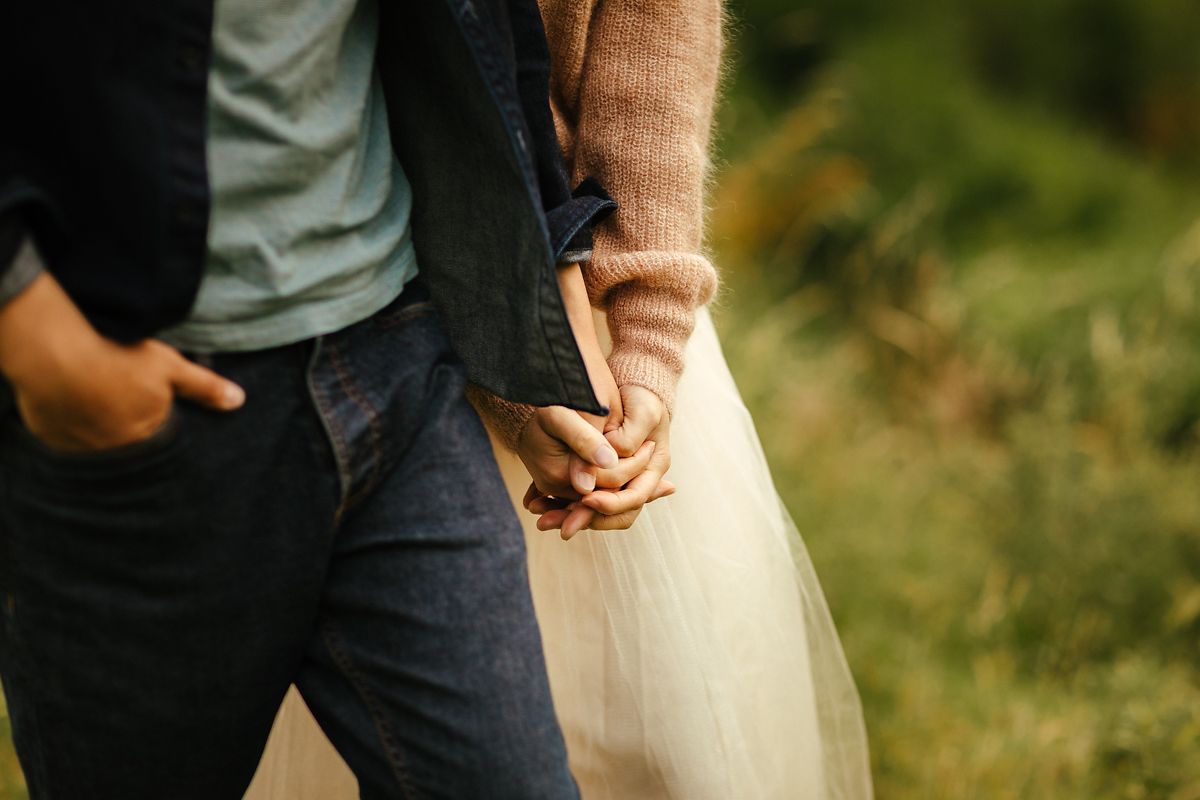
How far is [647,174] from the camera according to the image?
4.26ft

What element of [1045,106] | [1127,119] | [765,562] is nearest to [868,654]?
[765,562]

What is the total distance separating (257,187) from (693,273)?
1.72 ft

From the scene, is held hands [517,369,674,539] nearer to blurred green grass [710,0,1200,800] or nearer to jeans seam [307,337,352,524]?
jeans seam [307,337,352,524]

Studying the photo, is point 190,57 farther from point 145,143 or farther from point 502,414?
point 502,414

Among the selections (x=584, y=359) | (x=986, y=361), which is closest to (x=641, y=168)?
(x=584, y=359)

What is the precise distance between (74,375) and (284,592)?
28 centimetres

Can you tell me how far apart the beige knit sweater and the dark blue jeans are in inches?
8.5

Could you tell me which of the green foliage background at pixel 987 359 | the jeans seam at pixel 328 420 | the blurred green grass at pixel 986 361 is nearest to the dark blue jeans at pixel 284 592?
the jeans seam at pixel 328 420

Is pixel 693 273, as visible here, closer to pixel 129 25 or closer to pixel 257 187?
pixel 257 187

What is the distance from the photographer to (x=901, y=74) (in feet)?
22.0

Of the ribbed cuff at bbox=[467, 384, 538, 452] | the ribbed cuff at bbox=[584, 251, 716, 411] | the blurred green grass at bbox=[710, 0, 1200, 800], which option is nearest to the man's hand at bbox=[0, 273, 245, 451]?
the ribbed cuff at bbox=[467, 384, 538, 452]

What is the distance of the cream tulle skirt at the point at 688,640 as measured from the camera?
1391 mm

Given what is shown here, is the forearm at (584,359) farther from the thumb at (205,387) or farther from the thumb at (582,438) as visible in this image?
the thumb at (205,387)

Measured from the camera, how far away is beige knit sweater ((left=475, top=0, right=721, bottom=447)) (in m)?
1.28
